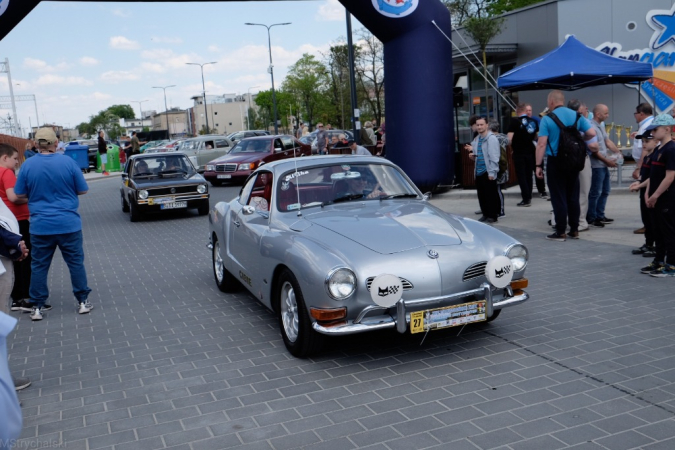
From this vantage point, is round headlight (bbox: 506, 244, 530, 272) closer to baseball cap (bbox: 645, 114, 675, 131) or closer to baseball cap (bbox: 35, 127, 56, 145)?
baseball cap (bbox: 645, 114, 675, 131)

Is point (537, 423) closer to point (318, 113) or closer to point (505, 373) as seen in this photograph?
point (505, 373)

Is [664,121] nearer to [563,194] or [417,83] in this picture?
[563,194]

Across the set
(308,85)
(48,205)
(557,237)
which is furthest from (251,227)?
(308,85)

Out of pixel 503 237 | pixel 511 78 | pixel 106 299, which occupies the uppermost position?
pixel 511 78

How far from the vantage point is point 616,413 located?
3.87 metres

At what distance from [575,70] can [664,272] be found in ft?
25.1

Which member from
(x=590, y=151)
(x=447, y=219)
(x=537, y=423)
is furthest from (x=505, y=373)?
(x=590, y=151)

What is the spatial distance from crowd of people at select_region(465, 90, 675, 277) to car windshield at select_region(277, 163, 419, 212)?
9.15 feet

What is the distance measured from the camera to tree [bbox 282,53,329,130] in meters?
58.9

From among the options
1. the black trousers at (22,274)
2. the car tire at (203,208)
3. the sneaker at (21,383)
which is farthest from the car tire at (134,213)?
the sneaker at (21,383)

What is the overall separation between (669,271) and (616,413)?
375cm

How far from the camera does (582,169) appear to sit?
8961 millimetres

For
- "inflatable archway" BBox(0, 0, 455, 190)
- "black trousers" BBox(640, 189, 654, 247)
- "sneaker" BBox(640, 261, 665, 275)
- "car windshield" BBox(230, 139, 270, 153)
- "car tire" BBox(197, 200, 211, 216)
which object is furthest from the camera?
"car windshield" BBox(230, 139, 270, 153)

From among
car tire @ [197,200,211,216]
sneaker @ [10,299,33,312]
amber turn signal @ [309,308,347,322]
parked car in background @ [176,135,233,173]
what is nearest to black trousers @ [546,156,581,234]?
amber turn signal @ [309,308,347,322]
